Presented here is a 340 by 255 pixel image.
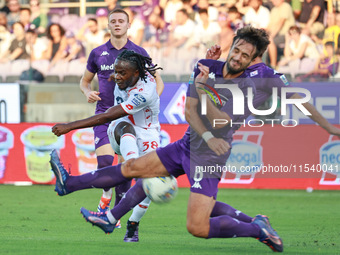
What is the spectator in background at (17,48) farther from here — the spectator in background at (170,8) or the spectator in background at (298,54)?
the spectator in background at (298,54)

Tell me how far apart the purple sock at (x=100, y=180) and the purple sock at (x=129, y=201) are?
289 mm

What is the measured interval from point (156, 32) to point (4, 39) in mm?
3848

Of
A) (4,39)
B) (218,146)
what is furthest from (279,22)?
(218,146)

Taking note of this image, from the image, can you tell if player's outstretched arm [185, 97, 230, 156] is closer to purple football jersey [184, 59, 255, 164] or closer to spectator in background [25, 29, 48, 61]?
purple football jersey [184, 59, 255, 164]

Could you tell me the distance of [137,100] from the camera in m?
7.32

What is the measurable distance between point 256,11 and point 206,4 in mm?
1202

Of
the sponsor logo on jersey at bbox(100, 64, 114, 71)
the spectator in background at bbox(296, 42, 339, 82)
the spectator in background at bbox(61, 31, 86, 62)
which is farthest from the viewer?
the spectator in background at bbox(61, 31, 86, 62)

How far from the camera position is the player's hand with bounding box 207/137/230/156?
6.50m

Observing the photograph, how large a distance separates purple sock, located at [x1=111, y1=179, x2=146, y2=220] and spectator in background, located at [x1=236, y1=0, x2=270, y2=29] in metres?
8.94

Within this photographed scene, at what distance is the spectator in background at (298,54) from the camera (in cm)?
1510

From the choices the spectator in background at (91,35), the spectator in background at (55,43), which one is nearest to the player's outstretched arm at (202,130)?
the spectator in background at (91,35)

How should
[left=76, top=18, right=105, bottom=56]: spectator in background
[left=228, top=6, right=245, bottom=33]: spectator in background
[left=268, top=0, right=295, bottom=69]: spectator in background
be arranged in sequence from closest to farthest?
[left=268, top=0, right=295, bottom=69]: spectator in background, [left=228, top=6, right=245, bottom=33]: spectator in background, [left=76, top=18, right=105, bottom=56]: spectator in background

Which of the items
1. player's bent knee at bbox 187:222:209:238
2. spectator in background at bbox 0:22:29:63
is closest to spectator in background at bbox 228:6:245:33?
spectator in background at bbox 0:22:29:63

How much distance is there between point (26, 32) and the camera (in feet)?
55.1
